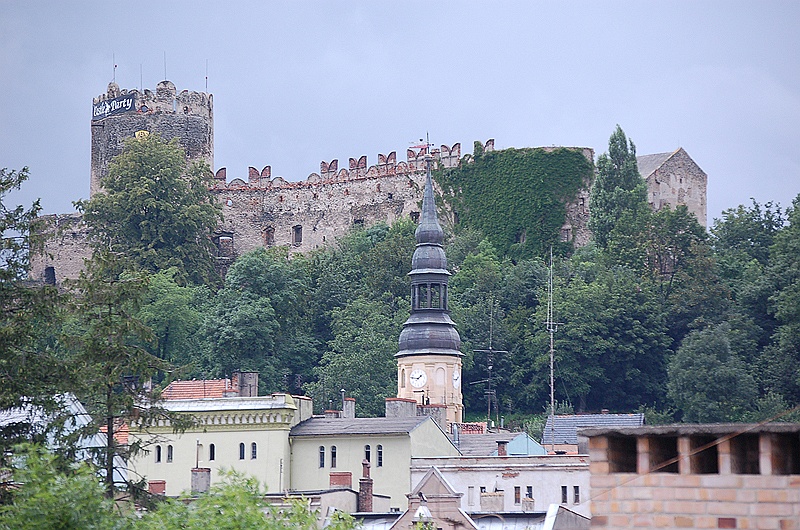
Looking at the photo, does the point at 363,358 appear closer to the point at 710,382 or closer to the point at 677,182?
the point at 710,382

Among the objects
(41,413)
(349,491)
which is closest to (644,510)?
(41,413)

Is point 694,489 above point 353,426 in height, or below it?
below

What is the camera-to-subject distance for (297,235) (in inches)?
3398

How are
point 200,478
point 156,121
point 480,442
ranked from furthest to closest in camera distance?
point 156,121, point 480,442, point 200,478

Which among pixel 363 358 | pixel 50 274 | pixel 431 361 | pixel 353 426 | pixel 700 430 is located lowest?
pixel 700 430

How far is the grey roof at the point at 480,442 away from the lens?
58406mm

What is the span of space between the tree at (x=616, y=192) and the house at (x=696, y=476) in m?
60.9

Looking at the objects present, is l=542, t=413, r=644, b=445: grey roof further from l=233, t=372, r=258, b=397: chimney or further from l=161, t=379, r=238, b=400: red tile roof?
l=161, t=379, r=238, b=400: red tile roof

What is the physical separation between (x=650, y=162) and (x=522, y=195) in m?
8.40

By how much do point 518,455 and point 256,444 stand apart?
6.85 metres

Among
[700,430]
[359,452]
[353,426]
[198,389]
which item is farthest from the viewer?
[198,389]

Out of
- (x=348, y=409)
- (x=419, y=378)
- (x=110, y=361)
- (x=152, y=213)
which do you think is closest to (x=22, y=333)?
(x=110, y=361)

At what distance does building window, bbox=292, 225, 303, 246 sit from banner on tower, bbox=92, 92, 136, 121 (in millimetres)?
8724

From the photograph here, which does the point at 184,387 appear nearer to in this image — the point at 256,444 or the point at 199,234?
the point at 256,444
